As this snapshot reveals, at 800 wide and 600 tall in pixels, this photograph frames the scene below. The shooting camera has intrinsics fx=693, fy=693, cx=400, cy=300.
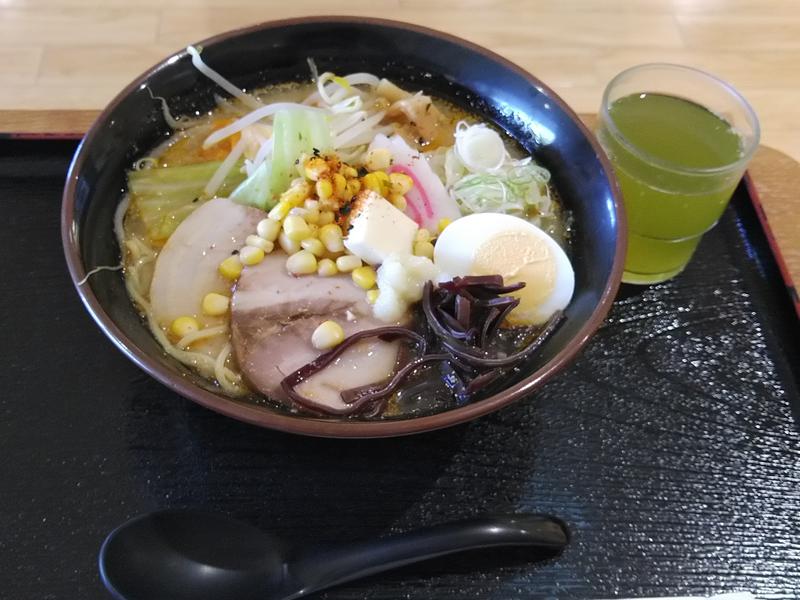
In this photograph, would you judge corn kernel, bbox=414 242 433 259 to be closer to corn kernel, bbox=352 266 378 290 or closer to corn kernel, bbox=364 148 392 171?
corn kernel, bbox=352 266 378 290

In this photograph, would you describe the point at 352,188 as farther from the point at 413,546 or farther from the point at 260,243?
the point at 413,546

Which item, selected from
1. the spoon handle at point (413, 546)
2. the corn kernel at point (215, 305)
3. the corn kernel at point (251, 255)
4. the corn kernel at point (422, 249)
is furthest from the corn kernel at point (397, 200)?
the spoon handle at point (413, 546)

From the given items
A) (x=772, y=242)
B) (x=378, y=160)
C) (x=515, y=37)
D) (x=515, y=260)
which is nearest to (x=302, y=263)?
(x=378, y=160)

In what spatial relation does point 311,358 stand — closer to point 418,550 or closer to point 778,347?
point 418,550

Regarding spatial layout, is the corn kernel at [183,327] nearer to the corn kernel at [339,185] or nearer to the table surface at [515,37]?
the corn kernel at [339,185]

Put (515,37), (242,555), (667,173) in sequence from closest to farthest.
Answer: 1. (242,555)
2. (667,173)
3. (515,37)
